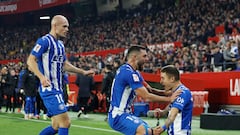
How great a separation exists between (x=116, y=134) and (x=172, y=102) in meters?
5.99

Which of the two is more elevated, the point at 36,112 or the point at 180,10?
the point at 180,10

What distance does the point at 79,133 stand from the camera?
12.6 meters

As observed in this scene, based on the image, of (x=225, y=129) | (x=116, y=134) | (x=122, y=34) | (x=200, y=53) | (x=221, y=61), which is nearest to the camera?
(x=116, y=134)

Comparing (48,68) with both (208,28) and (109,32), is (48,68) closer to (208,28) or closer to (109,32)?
(208,28)

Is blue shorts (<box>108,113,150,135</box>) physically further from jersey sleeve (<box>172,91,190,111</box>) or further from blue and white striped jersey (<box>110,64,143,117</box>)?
jersey sleeve (<box>172,91,190,111</box>)

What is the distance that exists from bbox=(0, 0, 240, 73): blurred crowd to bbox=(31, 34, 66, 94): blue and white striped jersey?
866 cm

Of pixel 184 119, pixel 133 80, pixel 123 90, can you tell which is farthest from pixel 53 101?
pixel 184 119

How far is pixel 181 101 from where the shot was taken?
20.9 ft

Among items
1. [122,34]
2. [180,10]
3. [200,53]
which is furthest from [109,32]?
[200,53]

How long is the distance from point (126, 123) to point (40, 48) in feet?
7.22

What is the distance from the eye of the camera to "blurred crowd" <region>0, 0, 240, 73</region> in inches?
831

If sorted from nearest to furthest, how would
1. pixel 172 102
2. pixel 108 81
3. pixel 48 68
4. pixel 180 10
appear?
pixel 172 102 < pixel 48 68 < pixel 108 81 < pixel 180 10

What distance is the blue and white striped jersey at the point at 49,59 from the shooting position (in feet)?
26.0

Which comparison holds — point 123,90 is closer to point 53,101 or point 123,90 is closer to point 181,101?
point 181,101
